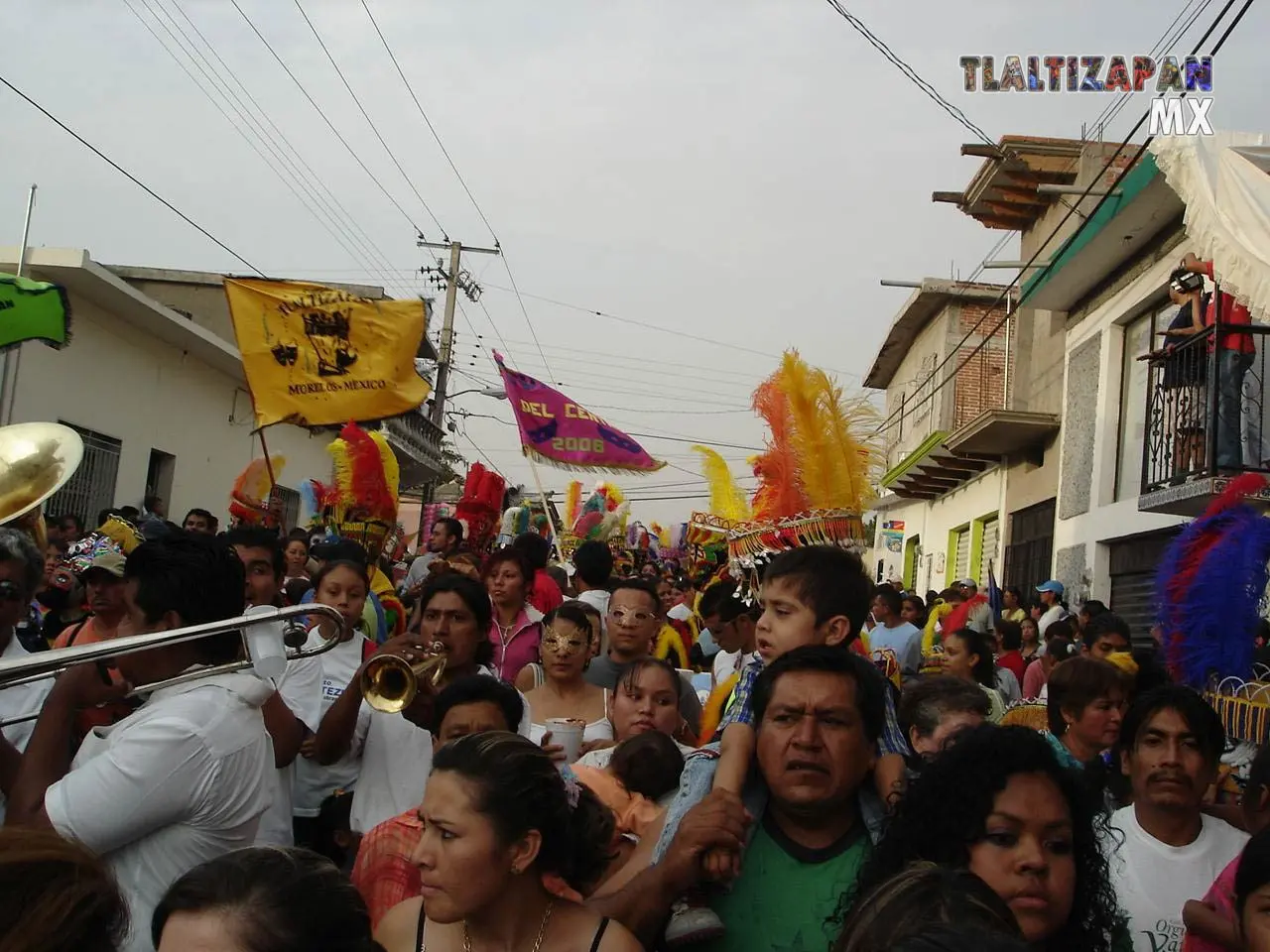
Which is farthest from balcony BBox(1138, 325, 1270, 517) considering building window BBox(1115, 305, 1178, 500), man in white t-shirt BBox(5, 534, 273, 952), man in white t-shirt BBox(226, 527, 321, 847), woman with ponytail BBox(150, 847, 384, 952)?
woman with ponytail BBox(150, 847, 384, 952)

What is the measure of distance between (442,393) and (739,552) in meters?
21.4

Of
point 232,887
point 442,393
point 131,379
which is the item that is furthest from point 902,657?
point 442,393

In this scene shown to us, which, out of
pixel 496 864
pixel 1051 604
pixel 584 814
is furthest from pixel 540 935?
pixel 1051 604

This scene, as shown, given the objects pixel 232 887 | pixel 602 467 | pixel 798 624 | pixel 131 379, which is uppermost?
pixel 131 379

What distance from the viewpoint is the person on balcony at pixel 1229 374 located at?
36.2 ft

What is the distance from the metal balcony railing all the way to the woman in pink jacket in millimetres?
7245

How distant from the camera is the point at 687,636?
9.33 metres

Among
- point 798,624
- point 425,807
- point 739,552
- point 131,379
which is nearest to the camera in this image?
point 425,807

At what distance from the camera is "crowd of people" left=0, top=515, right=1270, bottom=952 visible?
1.94 m

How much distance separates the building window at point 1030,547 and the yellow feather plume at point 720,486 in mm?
8976

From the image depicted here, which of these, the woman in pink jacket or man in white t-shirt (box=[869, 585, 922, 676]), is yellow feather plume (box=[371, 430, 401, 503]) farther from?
man in white t-shirt (box=[869, 585, 922, 676])

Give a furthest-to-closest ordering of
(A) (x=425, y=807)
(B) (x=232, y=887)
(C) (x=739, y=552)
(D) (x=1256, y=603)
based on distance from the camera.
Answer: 1. (C) (x=739, y=552)
2. (D) (x=1256, y=603)
3. (A) (x=425, y=807)
4. (B) (x=232, y=887)

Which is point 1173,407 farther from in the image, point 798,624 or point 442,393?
point 442,393

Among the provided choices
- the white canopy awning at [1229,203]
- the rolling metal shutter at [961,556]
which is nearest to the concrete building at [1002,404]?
the rolling metal shutter at [961,556]
